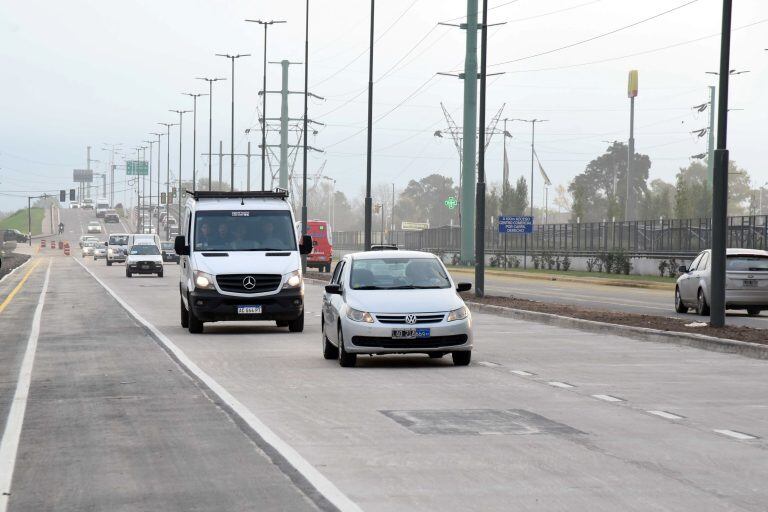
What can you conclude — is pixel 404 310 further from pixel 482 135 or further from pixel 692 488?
pixel 482 135

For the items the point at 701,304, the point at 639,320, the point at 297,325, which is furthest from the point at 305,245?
the point at 701,304

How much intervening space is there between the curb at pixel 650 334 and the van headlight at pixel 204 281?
705 cm

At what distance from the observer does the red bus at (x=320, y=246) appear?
→ 7112cm

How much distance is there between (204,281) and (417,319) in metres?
8.09

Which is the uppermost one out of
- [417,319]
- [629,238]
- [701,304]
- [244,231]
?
[244,231]

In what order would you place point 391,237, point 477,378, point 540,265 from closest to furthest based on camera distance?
point 477,378
point 540,265
point 391,237

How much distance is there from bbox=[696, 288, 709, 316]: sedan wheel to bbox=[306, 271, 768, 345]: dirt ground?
3.96 ft

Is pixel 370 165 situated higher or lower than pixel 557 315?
higher

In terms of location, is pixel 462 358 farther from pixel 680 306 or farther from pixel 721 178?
pixel 680 306

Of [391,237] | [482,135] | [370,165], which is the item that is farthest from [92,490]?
[391,237]

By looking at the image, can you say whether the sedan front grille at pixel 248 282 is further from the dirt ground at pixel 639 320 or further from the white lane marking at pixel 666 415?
the white lane marking at pixel 666 415

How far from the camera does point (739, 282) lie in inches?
1246

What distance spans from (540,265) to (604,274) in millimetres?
14629

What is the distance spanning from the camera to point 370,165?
5394 cm
